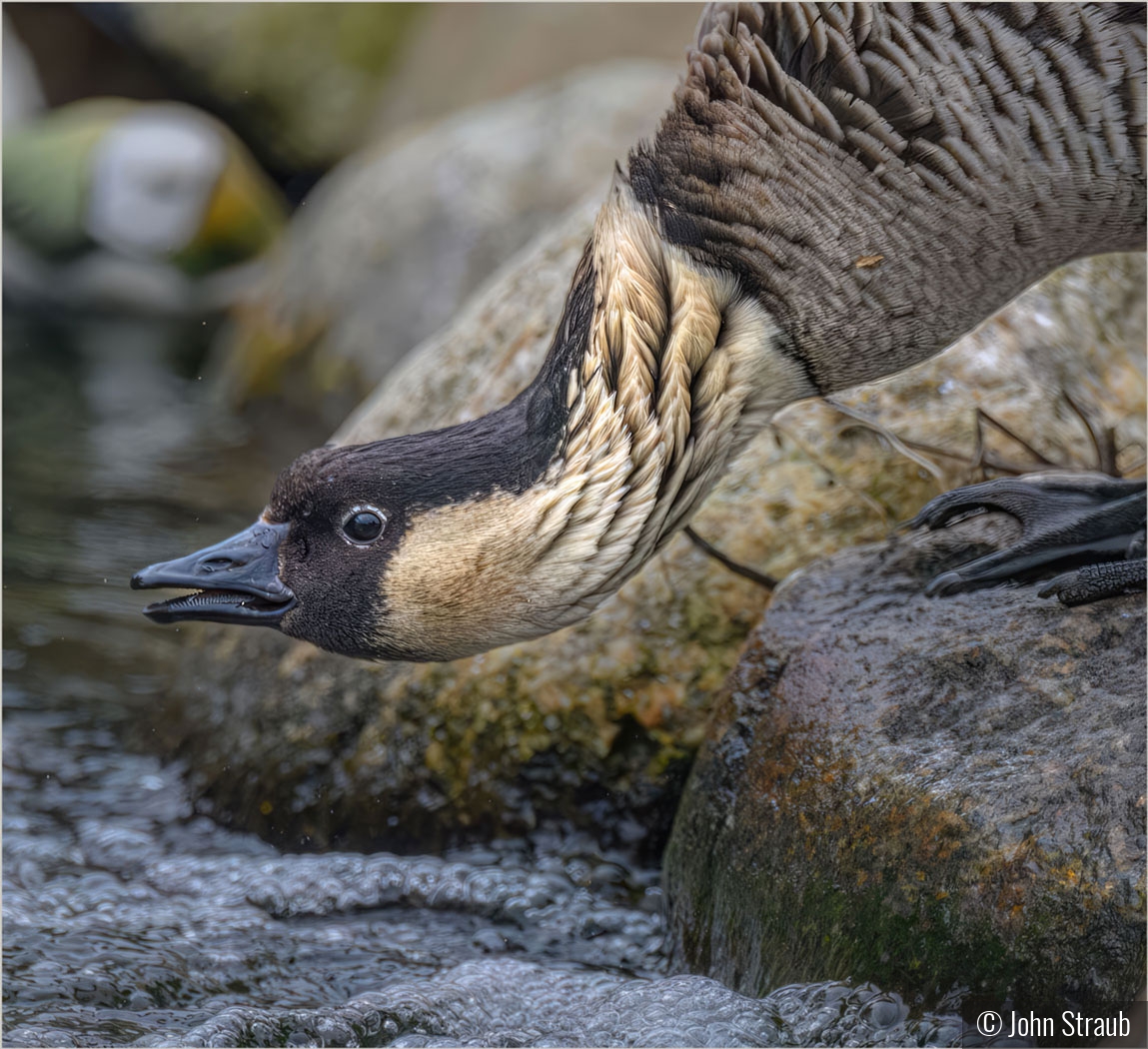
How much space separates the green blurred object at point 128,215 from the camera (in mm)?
12305

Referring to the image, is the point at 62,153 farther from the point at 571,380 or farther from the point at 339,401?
the point at 571,380

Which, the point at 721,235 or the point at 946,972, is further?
the point at 721,235

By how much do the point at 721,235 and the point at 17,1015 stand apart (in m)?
2.66

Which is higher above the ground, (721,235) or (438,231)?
(438,231)

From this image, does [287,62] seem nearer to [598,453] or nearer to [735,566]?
[735,566]

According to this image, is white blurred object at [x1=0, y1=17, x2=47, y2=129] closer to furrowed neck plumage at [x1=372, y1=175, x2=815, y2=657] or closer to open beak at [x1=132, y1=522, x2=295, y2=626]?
open beak at [x1=132, y1=522, x2=295, y2=626]

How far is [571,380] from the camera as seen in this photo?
304 centimetres

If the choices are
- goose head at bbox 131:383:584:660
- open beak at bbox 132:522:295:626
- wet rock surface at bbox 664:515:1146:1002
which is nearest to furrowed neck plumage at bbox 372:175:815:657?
goose head at bbox 131:383:584:660

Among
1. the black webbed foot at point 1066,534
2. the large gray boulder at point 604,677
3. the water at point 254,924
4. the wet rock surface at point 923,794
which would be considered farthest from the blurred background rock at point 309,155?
the wet rock surface at point 923,794

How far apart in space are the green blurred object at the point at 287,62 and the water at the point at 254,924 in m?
10.5

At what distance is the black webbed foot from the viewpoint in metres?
3.25

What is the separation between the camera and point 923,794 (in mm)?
2857

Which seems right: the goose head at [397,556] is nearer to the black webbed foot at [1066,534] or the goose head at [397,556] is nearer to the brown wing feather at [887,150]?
the brown wing feather at [887,150]

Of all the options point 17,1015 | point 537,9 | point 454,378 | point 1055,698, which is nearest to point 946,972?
point 1055,698
